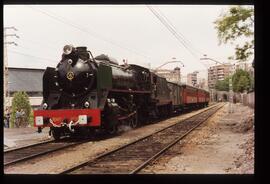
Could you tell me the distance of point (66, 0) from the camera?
20.2ft

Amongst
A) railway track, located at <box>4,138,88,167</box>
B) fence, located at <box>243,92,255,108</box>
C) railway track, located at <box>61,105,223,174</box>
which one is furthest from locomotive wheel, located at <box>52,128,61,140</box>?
fence, located at <box>243,92,255,108</box>

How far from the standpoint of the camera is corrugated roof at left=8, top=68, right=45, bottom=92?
6.86 metres

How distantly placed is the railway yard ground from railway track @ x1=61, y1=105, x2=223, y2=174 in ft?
0.55

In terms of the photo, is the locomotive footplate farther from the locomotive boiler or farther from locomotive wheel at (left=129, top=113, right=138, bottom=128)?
locomotive wheel at (left=129, top=113, right=138, bottom=128)

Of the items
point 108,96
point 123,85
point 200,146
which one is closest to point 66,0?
point 200,146

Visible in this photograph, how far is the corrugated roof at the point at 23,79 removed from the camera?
6.86 metres

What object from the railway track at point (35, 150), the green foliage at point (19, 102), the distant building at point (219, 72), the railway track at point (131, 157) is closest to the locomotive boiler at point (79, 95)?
the railway track at point (35, 150)

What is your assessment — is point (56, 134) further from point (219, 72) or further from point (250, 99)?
point (250, 99)

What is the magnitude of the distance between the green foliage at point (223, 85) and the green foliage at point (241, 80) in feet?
0.42

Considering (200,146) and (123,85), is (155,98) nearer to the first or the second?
(123,85)

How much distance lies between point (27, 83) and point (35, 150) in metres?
1.36

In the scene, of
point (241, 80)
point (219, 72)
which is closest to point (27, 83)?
point (219, 72)
